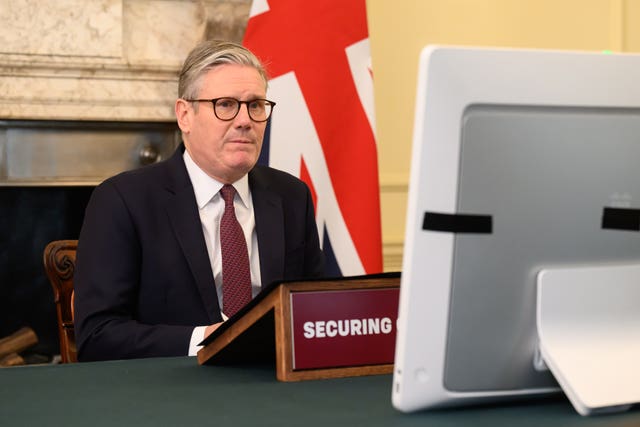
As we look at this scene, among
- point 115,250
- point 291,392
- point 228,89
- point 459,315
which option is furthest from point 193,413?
point 228,89

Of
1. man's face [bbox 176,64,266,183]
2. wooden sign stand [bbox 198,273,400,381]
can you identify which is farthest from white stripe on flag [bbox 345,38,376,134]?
wooden sign stand [bbox 198,273,400,381]

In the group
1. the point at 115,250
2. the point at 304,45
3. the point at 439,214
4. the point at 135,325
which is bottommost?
the point at 135,325

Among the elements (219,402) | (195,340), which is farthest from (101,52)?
(219,402)

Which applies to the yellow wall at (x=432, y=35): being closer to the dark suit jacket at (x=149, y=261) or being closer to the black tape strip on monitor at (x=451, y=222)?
the dark suit jacket at (x=149, y=261)

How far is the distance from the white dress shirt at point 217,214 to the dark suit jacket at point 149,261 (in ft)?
0.08

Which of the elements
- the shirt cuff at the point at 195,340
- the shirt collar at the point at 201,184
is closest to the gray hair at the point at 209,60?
the shirt collar at the point at 201,184

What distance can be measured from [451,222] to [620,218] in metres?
0.23

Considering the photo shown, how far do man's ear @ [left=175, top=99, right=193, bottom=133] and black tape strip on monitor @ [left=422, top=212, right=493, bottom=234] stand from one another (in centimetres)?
130

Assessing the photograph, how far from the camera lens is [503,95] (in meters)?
1.03

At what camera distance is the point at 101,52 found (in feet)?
11.8

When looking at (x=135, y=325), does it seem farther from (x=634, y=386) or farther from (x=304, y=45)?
(x=304, y=45)

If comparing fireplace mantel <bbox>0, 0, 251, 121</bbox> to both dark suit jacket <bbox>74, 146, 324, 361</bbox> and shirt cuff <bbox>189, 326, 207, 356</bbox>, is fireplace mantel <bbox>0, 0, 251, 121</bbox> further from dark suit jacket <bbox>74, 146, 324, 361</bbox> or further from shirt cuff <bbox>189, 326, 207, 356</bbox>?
shirt cuff <bbox>189, 326, 207, 356</bbox>

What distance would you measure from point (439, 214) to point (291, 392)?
379 mm

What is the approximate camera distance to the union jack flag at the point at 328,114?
3.31 metres
